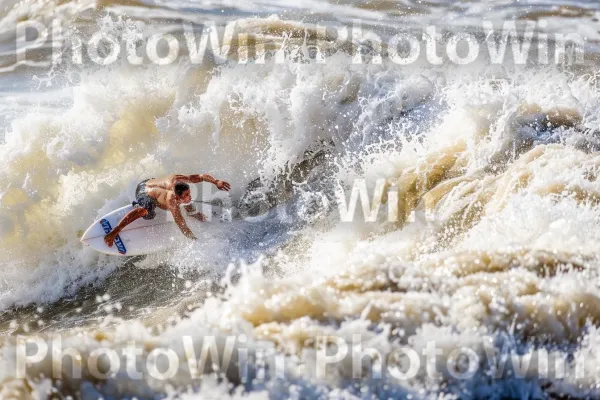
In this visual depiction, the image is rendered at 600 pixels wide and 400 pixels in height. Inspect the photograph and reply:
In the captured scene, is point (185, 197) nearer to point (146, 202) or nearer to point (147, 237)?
point (146, 202)

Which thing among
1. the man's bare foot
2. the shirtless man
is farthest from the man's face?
the man's bare foot

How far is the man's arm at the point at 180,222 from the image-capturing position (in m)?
5.77

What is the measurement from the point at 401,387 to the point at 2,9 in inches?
481

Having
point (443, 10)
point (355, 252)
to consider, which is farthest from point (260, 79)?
point (443, 10)

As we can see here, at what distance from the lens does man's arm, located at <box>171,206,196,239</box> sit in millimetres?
5766

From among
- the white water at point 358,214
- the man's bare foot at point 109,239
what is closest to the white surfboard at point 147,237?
the man's bare foot at point 109,239

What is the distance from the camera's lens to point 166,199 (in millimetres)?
5789

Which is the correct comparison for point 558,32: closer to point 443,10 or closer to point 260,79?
point 443,10

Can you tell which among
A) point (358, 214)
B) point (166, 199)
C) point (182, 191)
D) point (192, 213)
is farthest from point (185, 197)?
point (358, 214)

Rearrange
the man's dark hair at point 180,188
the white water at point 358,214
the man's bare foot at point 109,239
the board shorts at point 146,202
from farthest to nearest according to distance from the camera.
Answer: the man's bare foot at point 109,239
the board shorts at point 146,202
the man's dark hair at point 180,188
the white water at point 358,214

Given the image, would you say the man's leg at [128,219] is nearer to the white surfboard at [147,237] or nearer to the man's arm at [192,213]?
the white surfboard at [147,237]

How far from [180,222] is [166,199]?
27 cm

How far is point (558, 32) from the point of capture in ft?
29.0

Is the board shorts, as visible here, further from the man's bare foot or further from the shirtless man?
the man's bare foot
